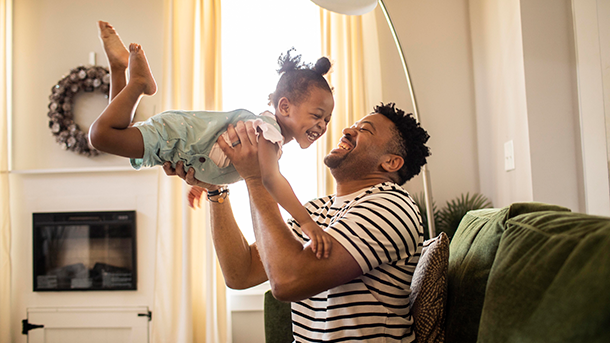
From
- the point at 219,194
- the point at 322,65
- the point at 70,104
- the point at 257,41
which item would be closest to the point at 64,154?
the point at 70,104

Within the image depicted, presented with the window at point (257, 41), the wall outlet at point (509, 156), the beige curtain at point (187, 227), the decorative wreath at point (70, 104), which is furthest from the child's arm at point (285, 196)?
the decorative wreath at point (70, 104)

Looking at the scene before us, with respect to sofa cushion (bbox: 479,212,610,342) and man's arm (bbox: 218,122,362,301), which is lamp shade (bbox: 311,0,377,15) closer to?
man's arm (bbox: 218,122,362,301)

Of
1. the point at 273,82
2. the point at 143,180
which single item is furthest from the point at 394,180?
the point at 143,180

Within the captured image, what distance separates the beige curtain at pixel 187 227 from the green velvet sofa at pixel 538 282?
94.9 inches

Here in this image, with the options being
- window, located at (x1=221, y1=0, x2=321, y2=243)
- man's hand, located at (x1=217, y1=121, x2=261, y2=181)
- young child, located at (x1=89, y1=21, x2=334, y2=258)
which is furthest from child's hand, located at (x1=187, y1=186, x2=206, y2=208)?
window, located at (x1=221, y1=0, x2=321, y2=243)

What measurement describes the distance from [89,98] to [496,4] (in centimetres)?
321

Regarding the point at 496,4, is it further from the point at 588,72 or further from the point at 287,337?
the point at 287,337

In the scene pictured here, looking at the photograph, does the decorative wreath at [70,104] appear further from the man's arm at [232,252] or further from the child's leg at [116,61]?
the man's arm at [232,252]

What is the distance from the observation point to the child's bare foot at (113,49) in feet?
5.00

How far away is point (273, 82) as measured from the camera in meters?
3.60

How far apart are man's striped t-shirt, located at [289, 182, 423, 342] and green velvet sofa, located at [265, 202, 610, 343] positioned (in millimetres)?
153

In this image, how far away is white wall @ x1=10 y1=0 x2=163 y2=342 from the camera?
11.7 ft

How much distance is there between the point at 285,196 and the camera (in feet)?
3.96

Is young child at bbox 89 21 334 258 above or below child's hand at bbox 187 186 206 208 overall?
above
